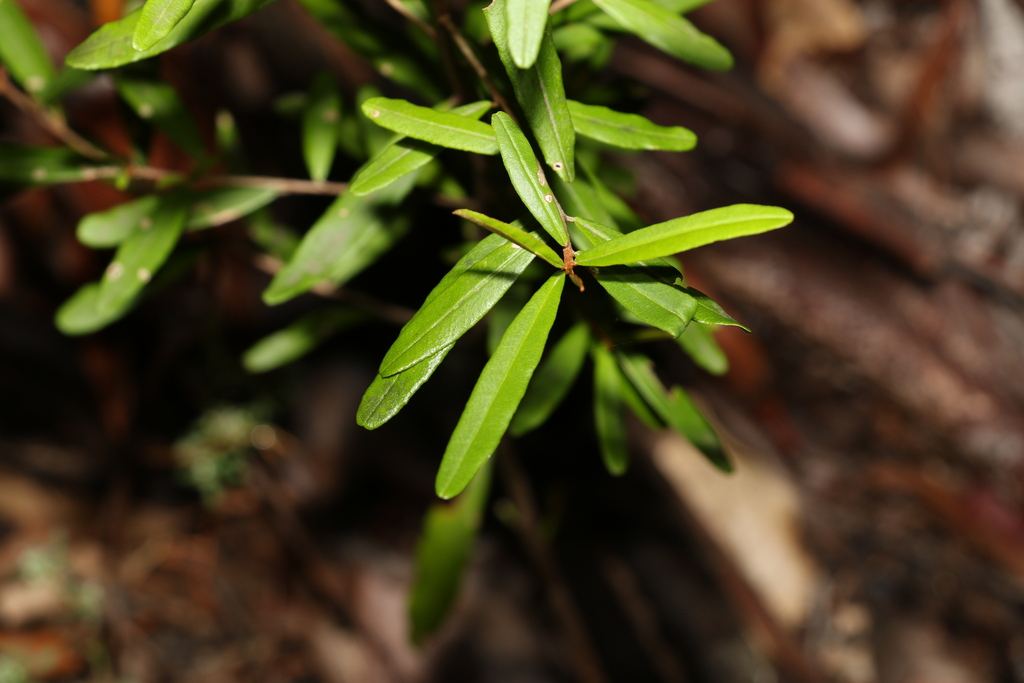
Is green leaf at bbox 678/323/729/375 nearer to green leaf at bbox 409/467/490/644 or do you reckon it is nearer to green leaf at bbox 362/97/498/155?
green leaf at bbox 362/97/498/155

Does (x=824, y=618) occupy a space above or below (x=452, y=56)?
below

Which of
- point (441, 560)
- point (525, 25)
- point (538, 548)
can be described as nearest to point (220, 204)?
point (525, 25)

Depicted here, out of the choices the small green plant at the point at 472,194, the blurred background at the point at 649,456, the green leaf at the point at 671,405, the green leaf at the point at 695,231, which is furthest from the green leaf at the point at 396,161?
the blurred background at the point at 649,456

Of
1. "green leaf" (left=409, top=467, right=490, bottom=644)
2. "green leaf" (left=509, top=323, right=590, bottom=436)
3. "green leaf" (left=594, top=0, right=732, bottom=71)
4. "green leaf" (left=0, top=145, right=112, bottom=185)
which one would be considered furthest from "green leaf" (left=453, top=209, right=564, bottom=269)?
"green leaf" (left=409, top=467, right=490, bottom=644)

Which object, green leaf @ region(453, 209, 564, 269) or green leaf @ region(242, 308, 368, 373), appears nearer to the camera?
green leaf @ region(453, 209, 564, 269)

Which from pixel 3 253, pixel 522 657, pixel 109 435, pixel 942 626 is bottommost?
pixel 942 626

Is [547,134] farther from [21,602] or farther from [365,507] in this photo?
[21,602]

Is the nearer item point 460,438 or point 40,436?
point 460,438

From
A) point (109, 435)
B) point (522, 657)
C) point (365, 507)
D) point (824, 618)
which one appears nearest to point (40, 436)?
point (109, 435)
